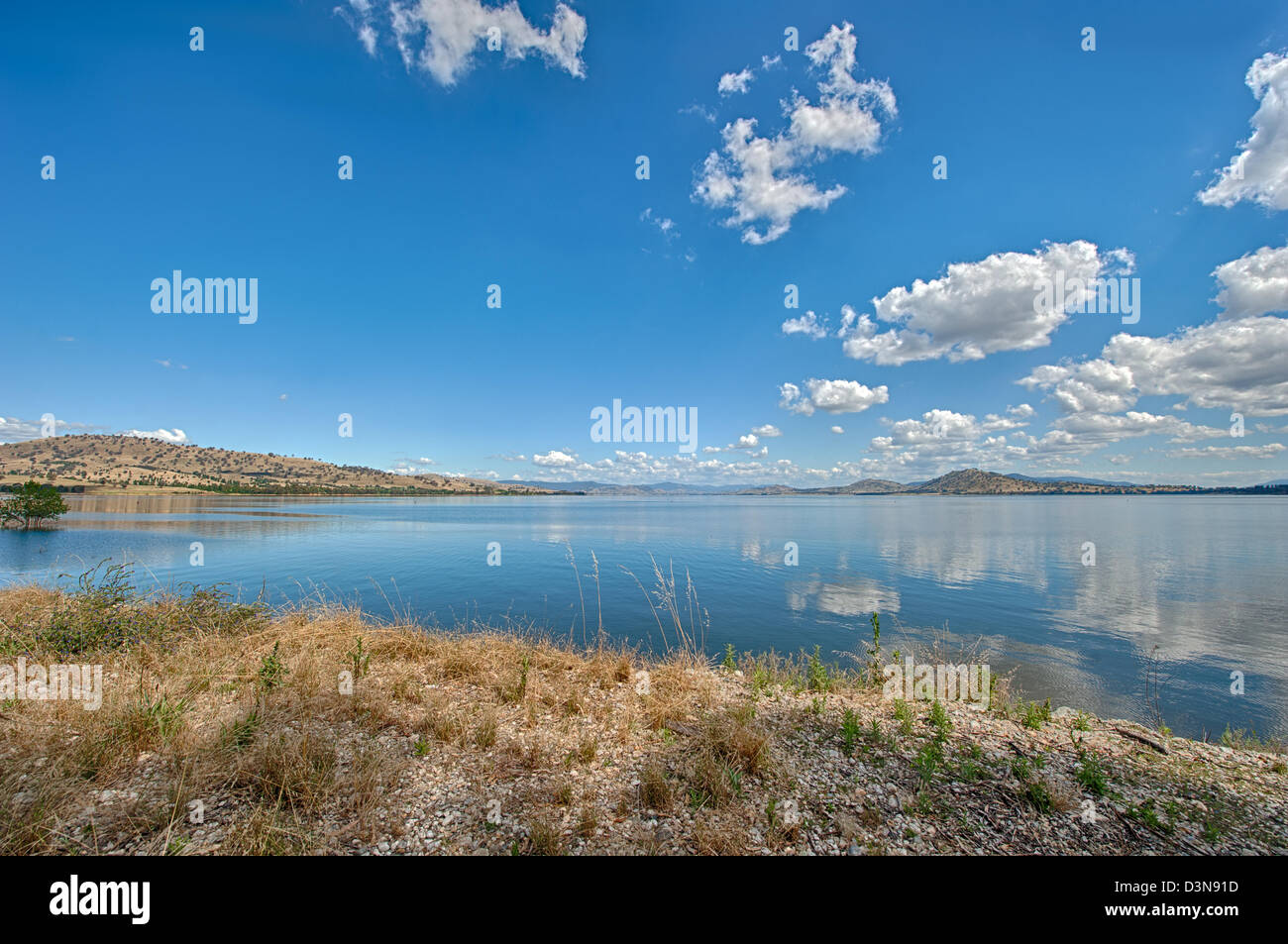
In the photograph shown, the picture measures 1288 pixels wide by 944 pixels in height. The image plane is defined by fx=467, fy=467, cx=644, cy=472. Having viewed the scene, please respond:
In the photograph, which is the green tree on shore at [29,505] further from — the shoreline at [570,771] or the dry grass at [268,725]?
the shoreline at [570,771]

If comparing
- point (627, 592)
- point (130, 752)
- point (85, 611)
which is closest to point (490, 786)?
point (130, 752)

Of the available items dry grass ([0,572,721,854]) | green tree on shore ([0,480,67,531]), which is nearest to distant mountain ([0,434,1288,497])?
green tree on shore ([0,480,67,531])

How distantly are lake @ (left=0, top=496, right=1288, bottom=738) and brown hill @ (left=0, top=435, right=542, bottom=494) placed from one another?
4373 inches

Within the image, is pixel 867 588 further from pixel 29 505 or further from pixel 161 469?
pixel 161 469

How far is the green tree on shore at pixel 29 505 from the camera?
1769 inches

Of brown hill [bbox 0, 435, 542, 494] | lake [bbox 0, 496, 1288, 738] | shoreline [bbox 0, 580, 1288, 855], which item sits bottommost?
lake [bbox 0, 496, 1288, 738]

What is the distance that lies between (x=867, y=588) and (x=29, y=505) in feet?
242

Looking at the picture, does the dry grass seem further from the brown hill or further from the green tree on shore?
the brown hill

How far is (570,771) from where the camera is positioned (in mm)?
5387

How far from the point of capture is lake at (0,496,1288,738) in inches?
581

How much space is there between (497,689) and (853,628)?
593 inches

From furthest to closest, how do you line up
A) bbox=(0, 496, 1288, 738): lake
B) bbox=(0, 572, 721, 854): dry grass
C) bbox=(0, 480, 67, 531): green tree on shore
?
bbox=(0, 480, 67, 531): green tree on shore
bbox=(0, 496, 1288, 738): lake
bbox=(0, 572, 721, 854): dry grass

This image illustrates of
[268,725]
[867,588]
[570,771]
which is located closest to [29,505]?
[268,725]
